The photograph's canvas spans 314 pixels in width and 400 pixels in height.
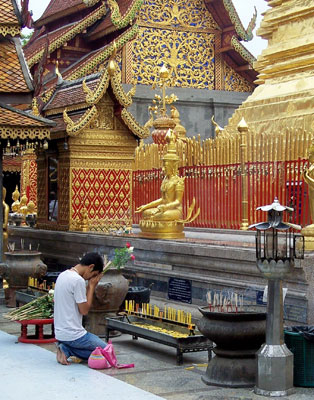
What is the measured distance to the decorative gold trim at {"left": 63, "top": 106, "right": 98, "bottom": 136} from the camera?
14.9m

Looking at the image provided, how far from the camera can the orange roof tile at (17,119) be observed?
1311cm

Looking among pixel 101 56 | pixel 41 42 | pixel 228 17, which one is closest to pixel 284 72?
pixel 101 56

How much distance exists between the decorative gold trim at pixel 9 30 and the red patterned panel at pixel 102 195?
2587 millimetres

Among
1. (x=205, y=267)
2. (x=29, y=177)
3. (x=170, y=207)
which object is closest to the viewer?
(x=205, y=267)

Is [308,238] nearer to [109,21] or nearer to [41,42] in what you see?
[109,21]

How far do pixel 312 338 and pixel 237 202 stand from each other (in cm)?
550

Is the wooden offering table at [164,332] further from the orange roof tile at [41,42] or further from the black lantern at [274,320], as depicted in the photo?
the orange roof tile at [41,42]

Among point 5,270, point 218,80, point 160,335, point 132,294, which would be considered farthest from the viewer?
point 218,80

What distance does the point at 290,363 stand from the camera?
7391 mm

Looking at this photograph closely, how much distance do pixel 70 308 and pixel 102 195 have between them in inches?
279

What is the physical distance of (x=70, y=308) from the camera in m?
8.62

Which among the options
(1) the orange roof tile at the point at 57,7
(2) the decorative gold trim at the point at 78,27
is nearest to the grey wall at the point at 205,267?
(2) the decorative gold trim at the point at 78,27

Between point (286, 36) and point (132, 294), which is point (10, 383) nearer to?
point (132, 294)

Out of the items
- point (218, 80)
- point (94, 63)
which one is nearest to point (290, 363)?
point (94, 63)
